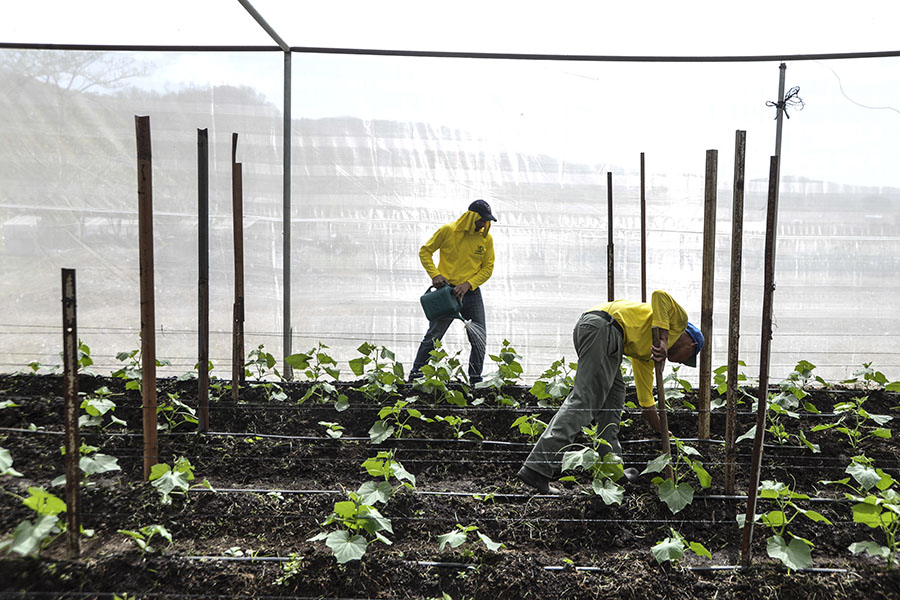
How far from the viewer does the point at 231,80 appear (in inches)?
193

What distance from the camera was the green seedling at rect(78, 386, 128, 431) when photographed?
3.19 meters

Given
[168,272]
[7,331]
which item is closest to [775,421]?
[168,272]

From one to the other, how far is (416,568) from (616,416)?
58.2 inches

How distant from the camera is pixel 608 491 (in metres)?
2.97

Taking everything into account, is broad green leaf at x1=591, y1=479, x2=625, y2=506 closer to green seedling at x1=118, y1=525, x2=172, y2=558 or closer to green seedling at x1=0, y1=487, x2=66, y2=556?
green seedling at x1=118, y1=525, x2=172, y2=558

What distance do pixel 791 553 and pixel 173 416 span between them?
118 inches

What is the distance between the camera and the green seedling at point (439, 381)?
419 centimetres

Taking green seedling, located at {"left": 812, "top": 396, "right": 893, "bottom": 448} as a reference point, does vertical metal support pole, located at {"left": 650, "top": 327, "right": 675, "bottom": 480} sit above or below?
above

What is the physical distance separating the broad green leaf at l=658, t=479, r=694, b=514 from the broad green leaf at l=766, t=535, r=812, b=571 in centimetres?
40

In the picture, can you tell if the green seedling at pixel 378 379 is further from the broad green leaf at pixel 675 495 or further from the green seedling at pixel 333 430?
the broad green leaf at pixel 675 495

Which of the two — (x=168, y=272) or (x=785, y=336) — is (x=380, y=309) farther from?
(x=785, y=336)

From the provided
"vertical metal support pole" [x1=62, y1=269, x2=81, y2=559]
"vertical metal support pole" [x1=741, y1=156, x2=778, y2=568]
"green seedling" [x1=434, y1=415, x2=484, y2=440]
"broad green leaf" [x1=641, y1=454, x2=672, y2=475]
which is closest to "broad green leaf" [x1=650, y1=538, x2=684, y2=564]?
"vertical metal support pole" [x1=741, y1=156, x2=778, y2=568]

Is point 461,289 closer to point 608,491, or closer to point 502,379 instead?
point 502,379

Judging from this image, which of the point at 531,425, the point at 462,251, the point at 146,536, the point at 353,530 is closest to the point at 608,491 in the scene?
the point at 531,425
